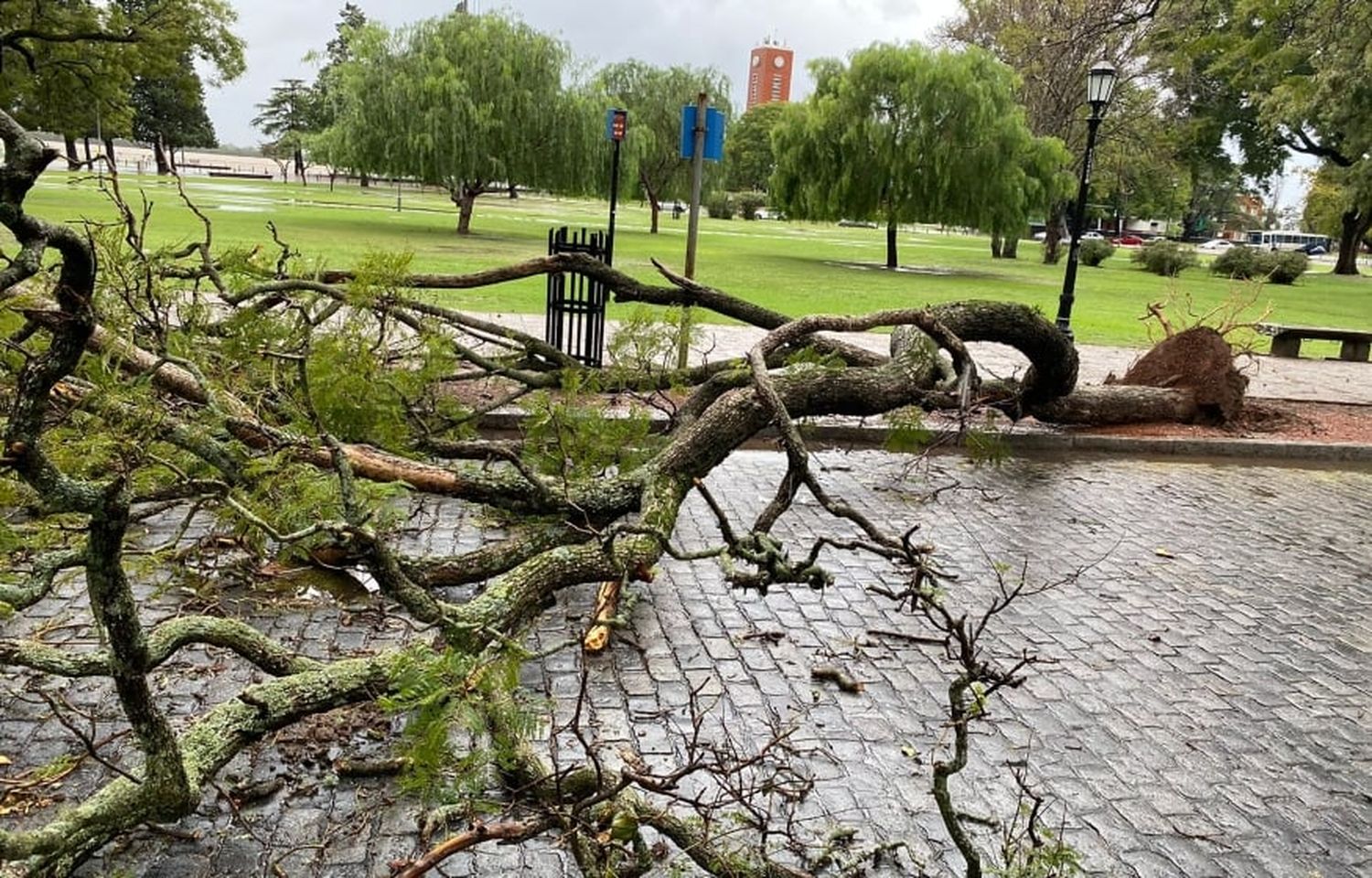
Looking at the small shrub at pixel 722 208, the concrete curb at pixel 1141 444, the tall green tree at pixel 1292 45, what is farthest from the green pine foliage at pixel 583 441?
the small shrub at pixel 722 208

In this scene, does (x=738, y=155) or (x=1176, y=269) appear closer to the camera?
(x=1176, y=269)

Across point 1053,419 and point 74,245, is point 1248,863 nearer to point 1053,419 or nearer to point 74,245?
point 74,245

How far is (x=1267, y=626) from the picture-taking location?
5586 mm

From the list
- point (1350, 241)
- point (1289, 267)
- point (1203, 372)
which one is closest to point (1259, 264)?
point (1289, 267)

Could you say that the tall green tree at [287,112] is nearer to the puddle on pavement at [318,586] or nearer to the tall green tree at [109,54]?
the tall green tree at [109,54]

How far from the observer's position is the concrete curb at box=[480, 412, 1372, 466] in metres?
9.48

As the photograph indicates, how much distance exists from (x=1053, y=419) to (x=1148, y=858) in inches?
285

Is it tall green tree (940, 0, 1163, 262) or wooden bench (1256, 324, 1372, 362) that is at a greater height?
tall green tree (940, 0, 1163, 262)

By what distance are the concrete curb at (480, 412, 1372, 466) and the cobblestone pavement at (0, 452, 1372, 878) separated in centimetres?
228

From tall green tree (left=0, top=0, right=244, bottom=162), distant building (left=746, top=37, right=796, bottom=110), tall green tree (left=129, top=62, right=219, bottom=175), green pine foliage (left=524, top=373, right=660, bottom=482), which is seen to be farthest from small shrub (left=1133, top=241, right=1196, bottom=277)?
distant building (left=746, top=37, right=796, bottom=110)

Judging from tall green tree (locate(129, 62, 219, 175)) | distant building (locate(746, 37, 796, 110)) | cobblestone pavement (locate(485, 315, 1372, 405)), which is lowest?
cobblestone pavement (locate(485, 315, 1372, 405))

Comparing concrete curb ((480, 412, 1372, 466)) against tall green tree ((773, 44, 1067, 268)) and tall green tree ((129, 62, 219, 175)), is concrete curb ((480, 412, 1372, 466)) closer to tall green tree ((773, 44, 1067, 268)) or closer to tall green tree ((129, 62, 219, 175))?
tall green tree ((773, 44, 1067, 268))

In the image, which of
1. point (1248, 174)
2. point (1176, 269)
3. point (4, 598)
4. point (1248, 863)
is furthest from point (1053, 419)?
point (1248, 174)

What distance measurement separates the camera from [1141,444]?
391 inches
